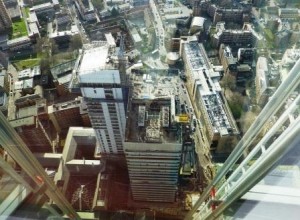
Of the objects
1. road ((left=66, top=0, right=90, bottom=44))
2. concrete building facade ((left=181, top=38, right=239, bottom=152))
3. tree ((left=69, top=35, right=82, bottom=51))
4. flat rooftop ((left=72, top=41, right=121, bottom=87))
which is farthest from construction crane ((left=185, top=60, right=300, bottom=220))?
road ((left=66, top=0, right=90, bottom=44))

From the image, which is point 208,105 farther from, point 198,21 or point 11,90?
point 11,90

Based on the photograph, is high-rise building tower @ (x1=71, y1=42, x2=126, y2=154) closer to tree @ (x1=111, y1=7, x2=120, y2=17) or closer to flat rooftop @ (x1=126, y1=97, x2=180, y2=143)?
flat rooftop @ (x1=126, y1=97, x2=180, y2=143)

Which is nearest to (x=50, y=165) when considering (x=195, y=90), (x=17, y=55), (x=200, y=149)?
(x=200, y=149)

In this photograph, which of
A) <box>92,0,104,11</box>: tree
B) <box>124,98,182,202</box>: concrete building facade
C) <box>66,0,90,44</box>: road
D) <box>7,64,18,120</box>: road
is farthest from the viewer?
<box>92,0,104,11</box>: tree

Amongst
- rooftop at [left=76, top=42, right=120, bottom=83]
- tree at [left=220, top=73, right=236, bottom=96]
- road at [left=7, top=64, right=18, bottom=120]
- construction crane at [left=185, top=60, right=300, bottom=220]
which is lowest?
tree at [left=220, top=73, right=236, bottom=96]

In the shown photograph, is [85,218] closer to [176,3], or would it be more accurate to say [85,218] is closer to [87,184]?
[87,184]

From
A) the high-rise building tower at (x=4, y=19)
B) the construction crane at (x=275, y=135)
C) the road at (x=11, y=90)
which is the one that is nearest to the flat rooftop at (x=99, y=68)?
the road at (x=11, y=90)
